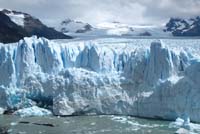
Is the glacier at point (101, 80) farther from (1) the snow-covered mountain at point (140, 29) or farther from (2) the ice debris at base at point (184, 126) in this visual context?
(1) the snow-covered mountain at point (140, 29)

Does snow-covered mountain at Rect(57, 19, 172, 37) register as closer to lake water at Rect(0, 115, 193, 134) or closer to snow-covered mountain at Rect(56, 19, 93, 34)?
snow-covered mountain at Rect(56, 19, 93, 34)

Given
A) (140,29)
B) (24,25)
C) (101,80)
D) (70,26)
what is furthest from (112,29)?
(101,80)

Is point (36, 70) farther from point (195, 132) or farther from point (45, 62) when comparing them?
point (195, 132)

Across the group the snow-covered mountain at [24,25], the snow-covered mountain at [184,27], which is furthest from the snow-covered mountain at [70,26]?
the snow-covered mountain at [184,27]

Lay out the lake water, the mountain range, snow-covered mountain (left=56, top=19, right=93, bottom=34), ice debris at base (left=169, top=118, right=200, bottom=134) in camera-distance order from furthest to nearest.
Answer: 1. snow-covered mountain (left=56, top=19, right=93, bottom=34)
2. the mountain range
3. the lake water
4. ice debris at base (left=169, top=118, right=200, bottom=134)

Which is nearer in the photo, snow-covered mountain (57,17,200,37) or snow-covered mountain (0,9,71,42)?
snow-covered mountain (0,9,71,42)

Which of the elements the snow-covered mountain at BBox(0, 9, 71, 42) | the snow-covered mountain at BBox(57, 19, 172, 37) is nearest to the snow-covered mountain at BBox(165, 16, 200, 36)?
the snow-covered mountain at BBox(57, 19, 172, 37)
